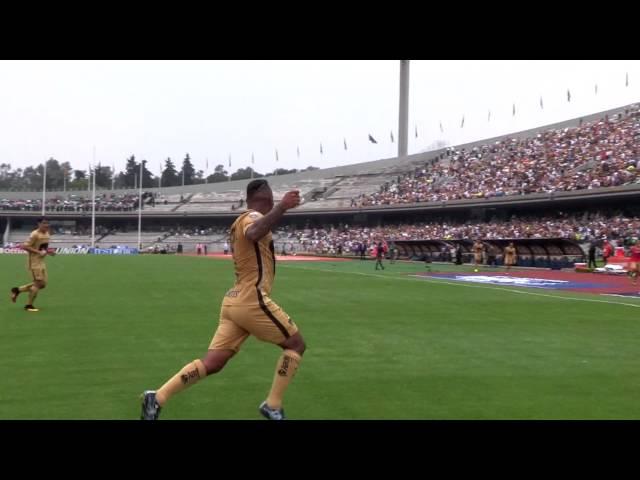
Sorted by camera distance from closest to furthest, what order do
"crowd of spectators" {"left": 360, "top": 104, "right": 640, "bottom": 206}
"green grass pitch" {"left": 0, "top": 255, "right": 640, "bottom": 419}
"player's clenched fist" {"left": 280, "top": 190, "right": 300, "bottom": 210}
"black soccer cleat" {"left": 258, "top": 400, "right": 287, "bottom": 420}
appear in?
1. "player's clenched fist" {"left": 280, "top": 190, "right": 300, "bottom": 210}
2. "black soccer cleat" {"left": 258, "top": 400, "right": 287, "bottom": 420}
3. "green grass pitch" {"left": 0, "top": 255, "right": 640, "bottom": 419}
4. "crowd of spectators" {"left": 360, "top": 104, "right": 640, "bottom": 206}

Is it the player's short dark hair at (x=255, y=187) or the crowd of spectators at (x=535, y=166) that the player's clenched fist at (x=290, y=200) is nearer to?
the player's short dark hair at (x=255, y=187)

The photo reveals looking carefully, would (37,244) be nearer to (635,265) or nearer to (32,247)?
(32,247)

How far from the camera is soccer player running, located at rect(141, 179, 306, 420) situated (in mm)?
5777

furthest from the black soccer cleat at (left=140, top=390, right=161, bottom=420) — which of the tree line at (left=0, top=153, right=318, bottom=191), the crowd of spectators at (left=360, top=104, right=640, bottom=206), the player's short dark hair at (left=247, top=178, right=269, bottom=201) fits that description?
the tree line at (left=0, top=153, right=318, bottom=191)

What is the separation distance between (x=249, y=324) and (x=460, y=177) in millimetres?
62498

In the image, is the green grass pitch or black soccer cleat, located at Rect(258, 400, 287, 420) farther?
the green grass pitch

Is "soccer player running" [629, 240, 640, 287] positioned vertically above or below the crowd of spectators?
below

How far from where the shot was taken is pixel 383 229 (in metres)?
70.3

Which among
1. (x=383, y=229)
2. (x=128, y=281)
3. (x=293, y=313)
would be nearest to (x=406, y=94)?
(x=383, y=229)

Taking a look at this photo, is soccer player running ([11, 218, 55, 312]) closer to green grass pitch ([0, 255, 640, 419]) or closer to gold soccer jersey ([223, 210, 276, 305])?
green grass pitch ([0, 255, 640, 419])

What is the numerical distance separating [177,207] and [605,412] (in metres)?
89.2

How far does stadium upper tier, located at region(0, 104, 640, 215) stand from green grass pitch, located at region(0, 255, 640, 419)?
33270 millimetres

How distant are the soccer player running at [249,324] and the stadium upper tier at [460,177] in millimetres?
41671
